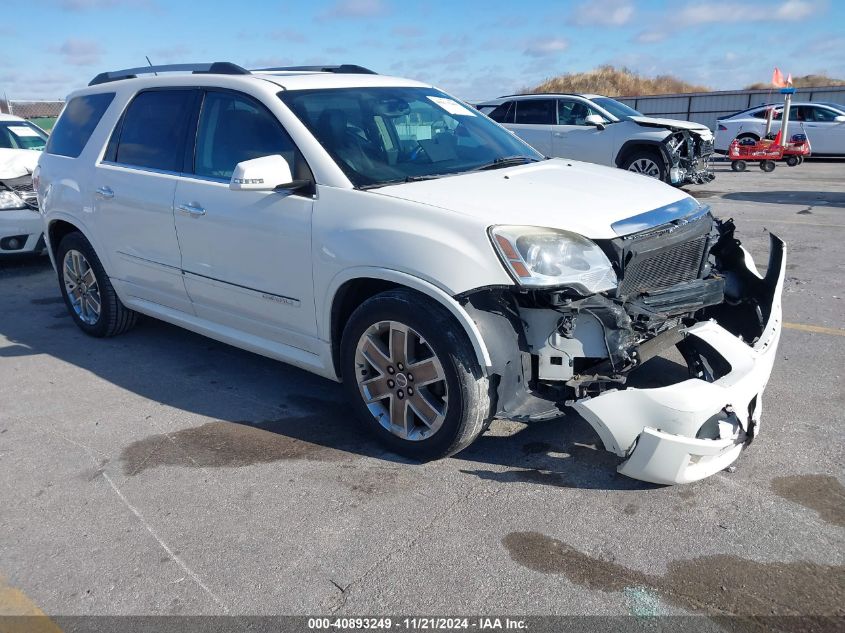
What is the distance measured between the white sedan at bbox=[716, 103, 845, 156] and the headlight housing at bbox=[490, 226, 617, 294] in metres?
19.1

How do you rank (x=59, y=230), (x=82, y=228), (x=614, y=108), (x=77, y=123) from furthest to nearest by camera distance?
(x=614, y=108) → (x=59, y=230) → (x=77, y=123) → (x=82, y=228)

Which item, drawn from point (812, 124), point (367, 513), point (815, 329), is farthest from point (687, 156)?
point (367, 513)

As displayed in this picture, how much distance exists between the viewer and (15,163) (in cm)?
876

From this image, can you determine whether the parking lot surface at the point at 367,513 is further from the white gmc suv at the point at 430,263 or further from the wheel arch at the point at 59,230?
the wheel arch at the point at 59,230

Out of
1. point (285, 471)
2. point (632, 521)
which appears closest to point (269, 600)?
point (285, 471)

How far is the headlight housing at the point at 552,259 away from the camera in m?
3.18

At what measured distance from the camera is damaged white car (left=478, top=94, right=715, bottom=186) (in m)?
12.9

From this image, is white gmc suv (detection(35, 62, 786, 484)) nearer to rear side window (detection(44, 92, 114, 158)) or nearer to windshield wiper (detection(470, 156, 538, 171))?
windshield wiper (detection(470, 156, 538, 171))

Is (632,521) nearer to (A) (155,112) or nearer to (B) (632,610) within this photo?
(B) (632,610)

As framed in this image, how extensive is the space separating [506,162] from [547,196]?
84 cm

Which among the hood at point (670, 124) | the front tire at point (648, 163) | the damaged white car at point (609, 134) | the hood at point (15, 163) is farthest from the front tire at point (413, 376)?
the hood at point (670, 124)

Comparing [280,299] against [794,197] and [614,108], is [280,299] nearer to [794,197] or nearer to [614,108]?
[794,197]

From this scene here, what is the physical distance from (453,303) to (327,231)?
0.84 meters

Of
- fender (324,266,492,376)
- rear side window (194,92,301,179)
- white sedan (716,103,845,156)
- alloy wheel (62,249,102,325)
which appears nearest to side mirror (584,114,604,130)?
white sedan (716,103,845,156)
